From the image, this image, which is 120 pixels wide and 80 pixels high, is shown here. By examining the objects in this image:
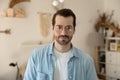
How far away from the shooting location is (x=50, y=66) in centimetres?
153

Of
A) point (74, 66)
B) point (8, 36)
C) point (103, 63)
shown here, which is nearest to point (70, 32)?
point (74, 66)

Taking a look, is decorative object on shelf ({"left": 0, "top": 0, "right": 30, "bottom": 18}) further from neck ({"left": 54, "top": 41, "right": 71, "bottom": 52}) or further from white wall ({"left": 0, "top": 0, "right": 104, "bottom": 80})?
neck ({"left": 54, "top": 41, "right": 71, "bottom": 52})

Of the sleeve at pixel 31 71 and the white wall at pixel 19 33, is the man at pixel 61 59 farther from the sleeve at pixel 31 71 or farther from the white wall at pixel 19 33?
the white wall at pixel 19 33

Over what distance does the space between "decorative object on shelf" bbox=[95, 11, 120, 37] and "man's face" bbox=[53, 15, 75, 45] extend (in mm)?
3402

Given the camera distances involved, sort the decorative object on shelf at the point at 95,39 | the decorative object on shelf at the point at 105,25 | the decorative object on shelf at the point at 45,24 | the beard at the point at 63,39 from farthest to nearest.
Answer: the decorative object on shelf at the point at 95,39, the decorative object on shelf at the point at 105,25, the decorative object on shelf at the point at 45,24, the beard at the point at 63,39

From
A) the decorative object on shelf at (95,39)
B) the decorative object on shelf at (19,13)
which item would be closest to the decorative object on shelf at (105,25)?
the decorative object on shelf at (95,39)

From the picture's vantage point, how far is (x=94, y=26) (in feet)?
16.5

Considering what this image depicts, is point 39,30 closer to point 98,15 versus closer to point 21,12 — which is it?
point 21,12

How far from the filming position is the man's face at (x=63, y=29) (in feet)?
4.86

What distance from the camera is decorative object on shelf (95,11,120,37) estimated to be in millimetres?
4789

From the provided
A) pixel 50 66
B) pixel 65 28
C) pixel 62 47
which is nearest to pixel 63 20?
pixel 65 28

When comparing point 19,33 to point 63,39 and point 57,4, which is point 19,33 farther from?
point 63,39

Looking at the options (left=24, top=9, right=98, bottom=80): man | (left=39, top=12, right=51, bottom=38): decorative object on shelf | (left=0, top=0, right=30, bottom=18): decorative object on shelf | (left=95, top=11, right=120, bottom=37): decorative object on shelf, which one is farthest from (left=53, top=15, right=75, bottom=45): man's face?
(left=95, top=11, right=120, bottom=37): decorative object on shelf

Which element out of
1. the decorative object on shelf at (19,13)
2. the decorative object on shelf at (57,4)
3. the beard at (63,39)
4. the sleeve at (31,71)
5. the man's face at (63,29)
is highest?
the decorative object on shelf at (57,4)
